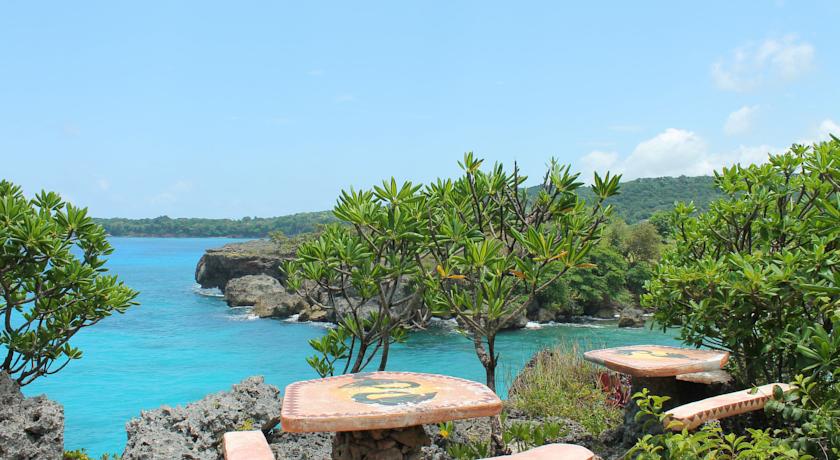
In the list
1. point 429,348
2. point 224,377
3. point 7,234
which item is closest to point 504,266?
point 7,234

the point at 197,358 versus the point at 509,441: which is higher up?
the point at 509,441

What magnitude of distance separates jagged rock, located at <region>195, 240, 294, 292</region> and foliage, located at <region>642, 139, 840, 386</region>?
95.1 ft

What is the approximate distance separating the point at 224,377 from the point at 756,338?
54.0 ft

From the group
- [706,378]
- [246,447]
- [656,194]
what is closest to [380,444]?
[246,447]

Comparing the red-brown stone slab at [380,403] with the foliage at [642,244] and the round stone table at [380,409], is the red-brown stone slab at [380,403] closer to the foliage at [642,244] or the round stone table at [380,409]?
the round stone table at [380,409]

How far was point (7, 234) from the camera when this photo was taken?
194 inches

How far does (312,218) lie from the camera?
87.6 metres

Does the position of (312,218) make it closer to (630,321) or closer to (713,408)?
(630,321)

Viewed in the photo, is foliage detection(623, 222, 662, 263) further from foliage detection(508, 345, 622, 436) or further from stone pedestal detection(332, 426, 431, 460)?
stone pedestal detection(332, 426, 431, 460)

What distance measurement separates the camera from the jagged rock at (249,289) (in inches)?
1233

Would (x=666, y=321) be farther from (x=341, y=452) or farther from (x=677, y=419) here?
(x=341, y=452)

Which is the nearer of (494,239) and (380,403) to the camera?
(380,403)

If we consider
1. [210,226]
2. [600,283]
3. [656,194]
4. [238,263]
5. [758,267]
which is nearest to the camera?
[758,267]

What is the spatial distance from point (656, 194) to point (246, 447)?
237 ft
